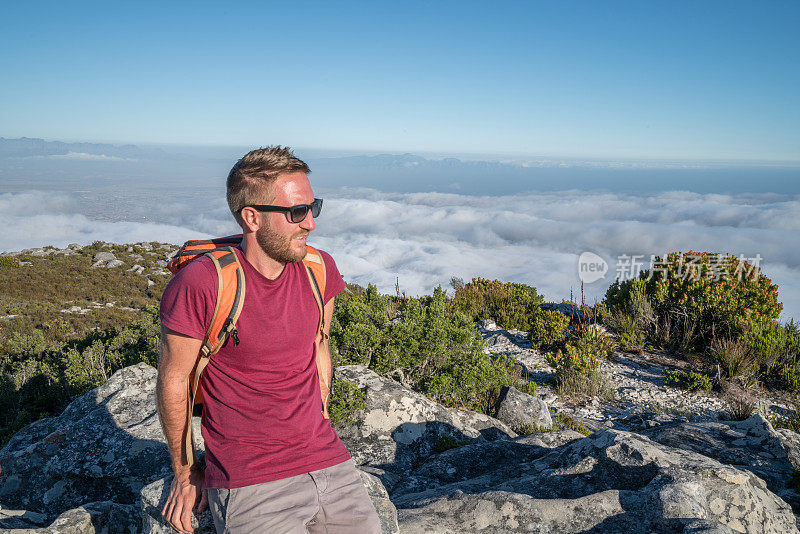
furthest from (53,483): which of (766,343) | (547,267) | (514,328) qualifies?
(547,267)

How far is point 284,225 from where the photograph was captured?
2.01m

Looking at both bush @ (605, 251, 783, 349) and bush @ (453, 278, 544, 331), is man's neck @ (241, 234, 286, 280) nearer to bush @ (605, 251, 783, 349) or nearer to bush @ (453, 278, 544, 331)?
bush @ (453, 278, 544, 331)

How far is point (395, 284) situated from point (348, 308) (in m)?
3.26

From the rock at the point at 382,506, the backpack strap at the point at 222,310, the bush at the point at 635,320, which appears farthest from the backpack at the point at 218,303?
the bush at the point at 635,320

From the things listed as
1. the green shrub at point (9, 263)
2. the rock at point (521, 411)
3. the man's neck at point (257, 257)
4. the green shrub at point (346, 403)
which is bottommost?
the green shrub at point (9, 263)

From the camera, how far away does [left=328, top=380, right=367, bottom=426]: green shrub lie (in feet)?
14.2

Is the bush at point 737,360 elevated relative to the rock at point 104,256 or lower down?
elevated

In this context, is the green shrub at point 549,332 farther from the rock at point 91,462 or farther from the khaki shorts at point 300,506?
the khaki shorts at point 300,506

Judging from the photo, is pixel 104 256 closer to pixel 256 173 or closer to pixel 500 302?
pixel 500 302

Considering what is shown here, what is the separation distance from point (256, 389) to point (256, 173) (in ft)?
3.26

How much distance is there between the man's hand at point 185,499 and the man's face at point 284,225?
109cm

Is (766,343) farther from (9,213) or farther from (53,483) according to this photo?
(9,213)

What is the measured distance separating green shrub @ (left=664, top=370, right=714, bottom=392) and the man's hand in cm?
713

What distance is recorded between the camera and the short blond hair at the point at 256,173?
1978 millimetres
